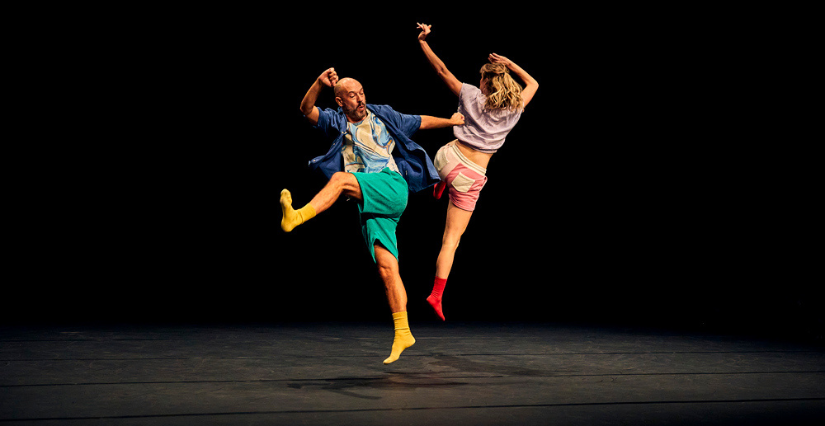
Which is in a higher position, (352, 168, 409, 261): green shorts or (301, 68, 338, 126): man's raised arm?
(301, 68, 338, 126): man's raised arm

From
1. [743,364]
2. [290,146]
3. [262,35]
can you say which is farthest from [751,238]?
[262,35]

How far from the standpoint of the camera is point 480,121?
386 cm

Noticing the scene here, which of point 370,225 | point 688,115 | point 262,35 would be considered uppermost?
point 262,35

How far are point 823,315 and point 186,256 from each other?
4666mm

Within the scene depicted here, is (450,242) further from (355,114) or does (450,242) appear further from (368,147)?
(355,114)

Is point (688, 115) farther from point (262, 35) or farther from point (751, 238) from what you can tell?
point (262, 35)

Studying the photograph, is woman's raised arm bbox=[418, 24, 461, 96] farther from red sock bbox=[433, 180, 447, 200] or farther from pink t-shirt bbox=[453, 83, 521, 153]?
red sock bbox=[433, 180, 447, 200]

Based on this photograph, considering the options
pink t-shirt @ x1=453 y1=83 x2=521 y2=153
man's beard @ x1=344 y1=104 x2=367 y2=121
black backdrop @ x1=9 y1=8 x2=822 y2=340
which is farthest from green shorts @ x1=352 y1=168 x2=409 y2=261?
black backdrop @ x1=9 y1=8 x2=822 y2=340

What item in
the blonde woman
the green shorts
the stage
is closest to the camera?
the stage

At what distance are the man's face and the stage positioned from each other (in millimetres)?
1147

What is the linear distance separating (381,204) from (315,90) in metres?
0.56

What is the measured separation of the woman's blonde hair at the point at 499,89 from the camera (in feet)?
12.4

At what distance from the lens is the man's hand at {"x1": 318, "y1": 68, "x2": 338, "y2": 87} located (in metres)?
3.16

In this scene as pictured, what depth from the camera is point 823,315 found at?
15.8ft
